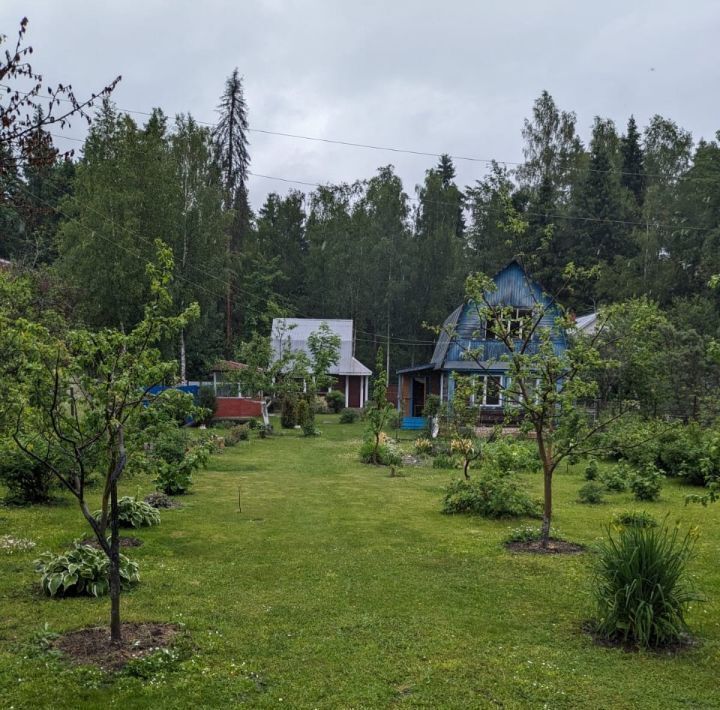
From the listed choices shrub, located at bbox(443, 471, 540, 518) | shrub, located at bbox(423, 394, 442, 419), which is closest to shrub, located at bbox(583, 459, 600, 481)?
shrub, located at bbox(443, 471, 540, 518)

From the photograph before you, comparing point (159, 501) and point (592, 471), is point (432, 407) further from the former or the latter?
point (159, 501)

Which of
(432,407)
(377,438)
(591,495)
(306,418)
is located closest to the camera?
(591,495)

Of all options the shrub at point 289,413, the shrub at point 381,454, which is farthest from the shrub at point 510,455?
the shrub at point 289,413

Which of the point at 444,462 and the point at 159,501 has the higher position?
the point at 444,462

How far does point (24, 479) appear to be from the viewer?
1027 centimetres

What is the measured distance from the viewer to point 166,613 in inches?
228

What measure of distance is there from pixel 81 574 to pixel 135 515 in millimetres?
2879

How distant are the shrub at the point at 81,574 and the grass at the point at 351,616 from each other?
149 millimetres

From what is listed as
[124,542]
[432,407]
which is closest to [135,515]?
[124,542]

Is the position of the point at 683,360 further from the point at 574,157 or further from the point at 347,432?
the point at 574,157

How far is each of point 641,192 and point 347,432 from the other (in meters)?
33.6

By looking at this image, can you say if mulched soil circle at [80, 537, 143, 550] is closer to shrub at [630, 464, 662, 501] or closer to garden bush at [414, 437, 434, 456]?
shrub at [630, 464, 662, 501]

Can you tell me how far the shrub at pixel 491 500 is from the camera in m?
10.3

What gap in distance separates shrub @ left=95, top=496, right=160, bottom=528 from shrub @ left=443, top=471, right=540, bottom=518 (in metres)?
4.62
